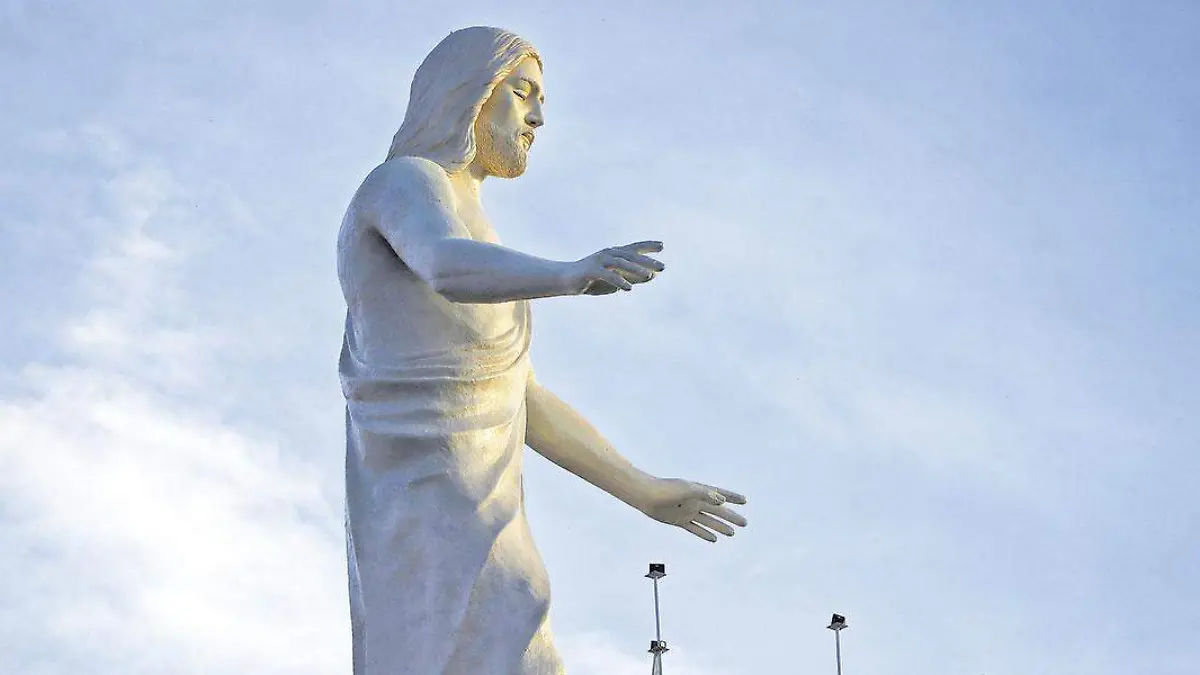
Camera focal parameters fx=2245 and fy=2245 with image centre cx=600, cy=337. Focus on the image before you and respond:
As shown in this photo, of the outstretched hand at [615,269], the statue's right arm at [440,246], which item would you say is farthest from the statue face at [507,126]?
the outstretched hand at [615,269]

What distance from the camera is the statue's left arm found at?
10.5 m

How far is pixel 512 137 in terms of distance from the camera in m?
10.4

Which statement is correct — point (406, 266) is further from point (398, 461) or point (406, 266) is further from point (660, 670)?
point (660, 670)

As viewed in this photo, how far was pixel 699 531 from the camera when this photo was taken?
35.1 feet

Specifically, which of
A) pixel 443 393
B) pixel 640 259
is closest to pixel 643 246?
pixel 640 259

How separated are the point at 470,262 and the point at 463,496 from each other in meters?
1.06

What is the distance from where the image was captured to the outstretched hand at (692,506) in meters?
10.6

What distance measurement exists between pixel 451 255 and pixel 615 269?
2.70ft

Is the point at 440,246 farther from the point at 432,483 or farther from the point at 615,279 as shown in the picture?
the point at 432,483

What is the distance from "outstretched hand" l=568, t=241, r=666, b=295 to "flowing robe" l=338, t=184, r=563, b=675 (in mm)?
999

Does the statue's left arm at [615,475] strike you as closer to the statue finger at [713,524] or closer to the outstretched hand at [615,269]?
the statue finger at [713,524]

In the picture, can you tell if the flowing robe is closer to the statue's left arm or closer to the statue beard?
the statue's left arm

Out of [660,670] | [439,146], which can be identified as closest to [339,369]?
[439,146]

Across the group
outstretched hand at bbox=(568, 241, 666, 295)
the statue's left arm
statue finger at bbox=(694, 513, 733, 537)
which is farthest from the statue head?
statue finger at bbox=(694, 513, 733, 537)
